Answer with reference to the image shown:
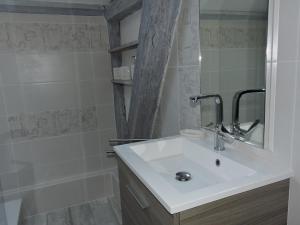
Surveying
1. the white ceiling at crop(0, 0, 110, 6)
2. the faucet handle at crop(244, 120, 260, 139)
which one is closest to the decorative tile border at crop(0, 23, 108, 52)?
the white ceiling at crop(0, 0, 110, 6)

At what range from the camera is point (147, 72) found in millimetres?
1595

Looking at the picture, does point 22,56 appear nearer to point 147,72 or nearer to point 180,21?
point 147,72

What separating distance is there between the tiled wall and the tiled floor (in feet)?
0.27

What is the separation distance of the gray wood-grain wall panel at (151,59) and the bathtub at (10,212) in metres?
1.18

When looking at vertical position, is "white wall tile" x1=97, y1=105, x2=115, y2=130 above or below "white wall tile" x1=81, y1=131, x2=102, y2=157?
above

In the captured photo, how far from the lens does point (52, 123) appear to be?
2461mm

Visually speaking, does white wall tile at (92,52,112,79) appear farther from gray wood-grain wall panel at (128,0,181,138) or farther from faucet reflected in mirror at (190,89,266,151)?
faucet reflected in mirror at (190,89,266,151)

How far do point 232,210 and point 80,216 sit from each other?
190cm

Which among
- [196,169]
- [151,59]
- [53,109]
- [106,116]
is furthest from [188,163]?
[53,109]

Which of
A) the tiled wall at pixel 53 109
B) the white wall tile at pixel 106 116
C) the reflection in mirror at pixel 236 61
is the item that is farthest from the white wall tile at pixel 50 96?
the reflection in mirror at pixel 236 61

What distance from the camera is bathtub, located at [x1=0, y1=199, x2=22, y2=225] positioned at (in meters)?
1.88

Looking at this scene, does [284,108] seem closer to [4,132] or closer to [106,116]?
[106,116]

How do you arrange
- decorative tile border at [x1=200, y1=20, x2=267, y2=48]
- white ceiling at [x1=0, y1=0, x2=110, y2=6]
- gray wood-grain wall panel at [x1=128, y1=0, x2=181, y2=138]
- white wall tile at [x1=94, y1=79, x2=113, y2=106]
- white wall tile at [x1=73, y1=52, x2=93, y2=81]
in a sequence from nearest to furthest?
decorative tile border at [x1=200, y1=20, x2=267, y2=48], gray wood-grain wall panel at [x1=128, y1=0, x2=181, y2=138], white ceiling at [x1=0, y1=0, x2=110, y2=6], white wall tile at [x1=73, y1=52, x2=93, y2=81], white wall tile at [x1=94, y1=79, x2=113, y2=106]

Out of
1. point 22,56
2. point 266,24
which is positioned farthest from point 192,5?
point 22,56
